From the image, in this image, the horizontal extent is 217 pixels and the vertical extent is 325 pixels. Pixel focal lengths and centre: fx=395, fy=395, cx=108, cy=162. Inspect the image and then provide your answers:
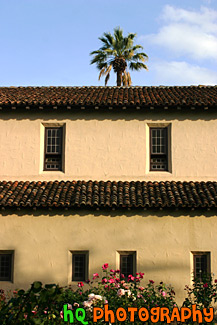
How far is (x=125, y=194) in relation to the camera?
48.8 feet

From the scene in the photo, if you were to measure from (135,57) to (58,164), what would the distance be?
23.3m

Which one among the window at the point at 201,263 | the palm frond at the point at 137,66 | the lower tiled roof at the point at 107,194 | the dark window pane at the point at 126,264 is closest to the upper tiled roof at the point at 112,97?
the lower tiled roof at the point at 107,194

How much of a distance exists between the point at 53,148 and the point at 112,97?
3413mm

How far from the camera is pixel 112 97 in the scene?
17359mm

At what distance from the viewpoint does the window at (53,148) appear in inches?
669

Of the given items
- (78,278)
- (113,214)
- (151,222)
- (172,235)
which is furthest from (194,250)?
(78,278)

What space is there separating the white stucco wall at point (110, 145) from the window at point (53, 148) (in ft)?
0.91

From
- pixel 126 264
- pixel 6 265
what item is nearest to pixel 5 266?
pixel 6 265

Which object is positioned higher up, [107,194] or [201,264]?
[107,194]

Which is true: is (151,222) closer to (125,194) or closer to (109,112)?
(125,194)

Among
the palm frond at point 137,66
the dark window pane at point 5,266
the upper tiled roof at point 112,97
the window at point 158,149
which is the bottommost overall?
the dark window pane at point 5,266

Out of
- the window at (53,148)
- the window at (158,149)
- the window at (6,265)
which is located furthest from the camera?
the window at (53,148)

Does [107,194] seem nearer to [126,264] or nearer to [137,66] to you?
[126,264]

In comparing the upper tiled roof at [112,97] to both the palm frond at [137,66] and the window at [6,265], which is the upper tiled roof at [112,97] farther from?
the palm frond at [137,66]
